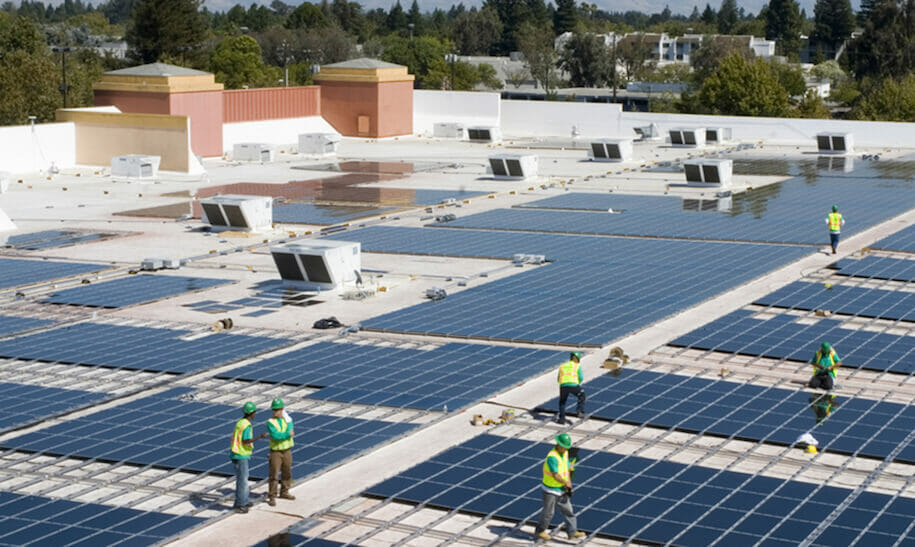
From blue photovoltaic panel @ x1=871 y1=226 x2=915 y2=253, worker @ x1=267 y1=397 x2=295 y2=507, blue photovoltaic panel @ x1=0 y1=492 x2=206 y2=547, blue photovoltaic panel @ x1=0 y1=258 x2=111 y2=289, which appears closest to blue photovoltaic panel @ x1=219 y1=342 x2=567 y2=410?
worker @ x1=267 y1=397 x2=295 y2=507

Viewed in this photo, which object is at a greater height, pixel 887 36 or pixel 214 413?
pixel 887 36

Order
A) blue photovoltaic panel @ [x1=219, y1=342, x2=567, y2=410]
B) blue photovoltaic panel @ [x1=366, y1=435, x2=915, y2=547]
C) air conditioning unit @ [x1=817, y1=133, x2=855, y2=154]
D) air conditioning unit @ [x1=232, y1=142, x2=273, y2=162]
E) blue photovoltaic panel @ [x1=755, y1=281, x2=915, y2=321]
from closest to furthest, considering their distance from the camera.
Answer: blue photovoltaic panel @ [x1=366, y1=435, x2=915, y2=547]
blue photovoltaic panel @ [x1=219, y1=342, x2=567, y2=410]
blue photovoltaic panel @ [x1=755, y1=281, x2=915, y2=321]
air conditioning unit @ [x1=232, y1=142, x2=273, y2=162]
air conditioning unit @ [x1=817, y1=133, x2=855, y2=154]

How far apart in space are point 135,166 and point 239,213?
2173 centimetres

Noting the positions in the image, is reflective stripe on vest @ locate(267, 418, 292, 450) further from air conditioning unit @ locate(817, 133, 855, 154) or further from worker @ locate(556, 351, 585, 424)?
air conditioning unit @ locate(817, 133, 855, 154)

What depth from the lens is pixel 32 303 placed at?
39625 mm

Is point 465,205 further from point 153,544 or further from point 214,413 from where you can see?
point 153,544

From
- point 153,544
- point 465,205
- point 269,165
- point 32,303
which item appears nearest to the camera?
point 153,544

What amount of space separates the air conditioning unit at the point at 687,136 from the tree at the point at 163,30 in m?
69.6

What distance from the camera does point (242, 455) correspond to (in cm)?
2200

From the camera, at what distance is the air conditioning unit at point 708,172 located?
67562 millimetres

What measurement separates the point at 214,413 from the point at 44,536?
7.35 meters

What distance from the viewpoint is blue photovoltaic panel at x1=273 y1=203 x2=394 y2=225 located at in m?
57.0

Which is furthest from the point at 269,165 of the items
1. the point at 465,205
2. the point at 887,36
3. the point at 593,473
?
the point at 887,36

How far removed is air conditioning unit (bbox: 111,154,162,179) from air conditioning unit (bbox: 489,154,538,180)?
17.6 m
